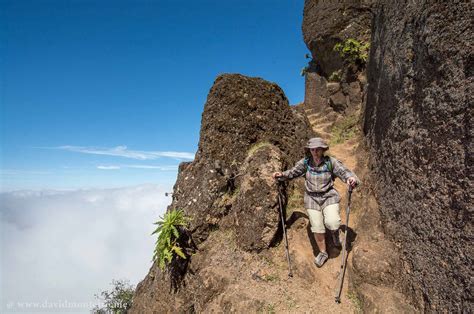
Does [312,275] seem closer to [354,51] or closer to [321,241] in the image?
[321,241]

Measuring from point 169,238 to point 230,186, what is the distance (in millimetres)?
2741

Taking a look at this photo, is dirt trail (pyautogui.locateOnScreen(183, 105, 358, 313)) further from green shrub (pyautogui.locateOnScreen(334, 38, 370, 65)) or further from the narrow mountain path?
green shrub (pyautogui.locateOnScreen(334, 38, 370, 65))

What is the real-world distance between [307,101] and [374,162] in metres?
16.4

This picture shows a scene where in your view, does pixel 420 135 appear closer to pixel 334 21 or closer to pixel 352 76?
pixel 352 76

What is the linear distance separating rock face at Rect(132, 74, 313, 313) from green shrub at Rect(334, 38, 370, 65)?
9475mm

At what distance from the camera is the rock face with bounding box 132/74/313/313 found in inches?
305

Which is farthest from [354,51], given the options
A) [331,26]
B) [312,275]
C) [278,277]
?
[278,277]

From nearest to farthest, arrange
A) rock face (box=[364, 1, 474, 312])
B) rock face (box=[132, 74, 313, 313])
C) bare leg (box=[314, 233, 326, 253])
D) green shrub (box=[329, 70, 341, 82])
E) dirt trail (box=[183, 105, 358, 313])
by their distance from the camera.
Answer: rock face (box=[364, 1, 474, 312]) < dirt trail (box=[183, 105, 358, 313]) < bare leg (box=[314, 233, 326, 253]) < rock face (box=[132, 74, 313, 313]) < green shrub (box=[329, 70, 341, 82])

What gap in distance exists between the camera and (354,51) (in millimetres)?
17688

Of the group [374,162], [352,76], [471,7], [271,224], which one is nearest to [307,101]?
[352,76]

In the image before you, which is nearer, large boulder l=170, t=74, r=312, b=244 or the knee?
the knee

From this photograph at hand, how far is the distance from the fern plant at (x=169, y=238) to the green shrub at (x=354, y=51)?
1556cm

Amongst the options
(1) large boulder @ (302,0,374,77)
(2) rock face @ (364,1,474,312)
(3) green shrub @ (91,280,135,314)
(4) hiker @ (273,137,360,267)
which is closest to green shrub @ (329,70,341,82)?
(1) large boulder @ (302,0,374,77)

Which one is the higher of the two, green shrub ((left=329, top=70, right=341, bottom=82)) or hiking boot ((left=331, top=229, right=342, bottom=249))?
green shrub ((left=329, top=70, right=341, bottom=82))
